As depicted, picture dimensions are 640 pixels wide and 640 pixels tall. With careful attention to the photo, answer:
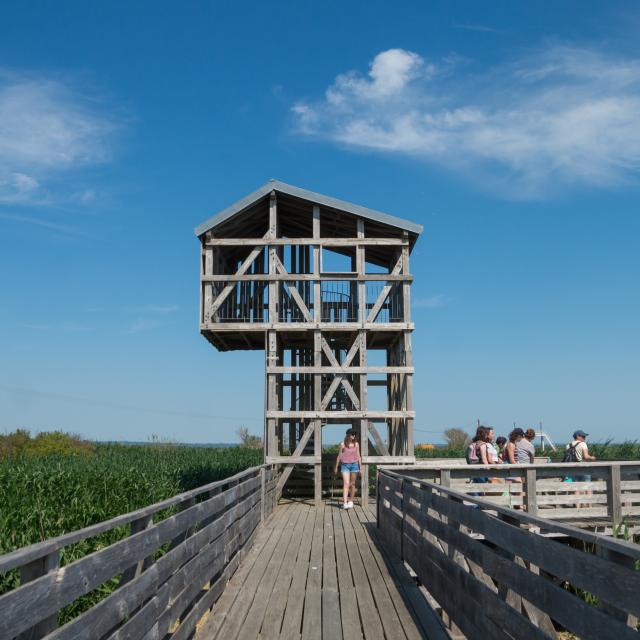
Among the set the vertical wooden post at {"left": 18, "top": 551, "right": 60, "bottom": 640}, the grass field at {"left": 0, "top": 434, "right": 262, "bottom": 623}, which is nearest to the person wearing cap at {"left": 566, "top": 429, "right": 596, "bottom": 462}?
the grass field at {"left": 0, "top": 434, "right": 262, "bottom": 623}

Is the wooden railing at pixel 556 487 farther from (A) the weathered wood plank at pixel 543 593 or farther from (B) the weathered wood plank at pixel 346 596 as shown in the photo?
(A) the weathered wood plank at pixel 543 593

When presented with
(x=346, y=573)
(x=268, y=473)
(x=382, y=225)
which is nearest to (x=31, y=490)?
(x=268, y=473)

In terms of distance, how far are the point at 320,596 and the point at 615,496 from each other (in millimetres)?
6965

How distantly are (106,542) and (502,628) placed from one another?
22.1 ft

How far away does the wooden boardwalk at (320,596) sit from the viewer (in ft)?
22.8

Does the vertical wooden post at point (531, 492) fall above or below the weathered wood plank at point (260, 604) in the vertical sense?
above

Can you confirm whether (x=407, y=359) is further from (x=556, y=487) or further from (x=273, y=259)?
(x=556, y=487)

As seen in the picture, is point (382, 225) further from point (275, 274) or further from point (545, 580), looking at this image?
point (545, 580)

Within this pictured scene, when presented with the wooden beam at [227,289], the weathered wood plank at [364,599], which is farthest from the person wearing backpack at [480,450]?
the wooden beam at [227,289]

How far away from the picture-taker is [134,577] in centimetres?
520

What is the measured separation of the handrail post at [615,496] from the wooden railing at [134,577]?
6800 millimetres

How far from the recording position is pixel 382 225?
1936 cm

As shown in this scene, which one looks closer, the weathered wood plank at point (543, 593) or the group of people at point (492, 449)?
the weathered wood plank at point (543, 593)

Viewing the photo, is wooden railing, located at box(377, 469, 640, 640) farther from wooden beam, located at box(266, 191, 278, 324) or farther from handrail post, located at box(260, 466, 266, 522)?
wooden beam, located at box(266, 191, 278, 324)
